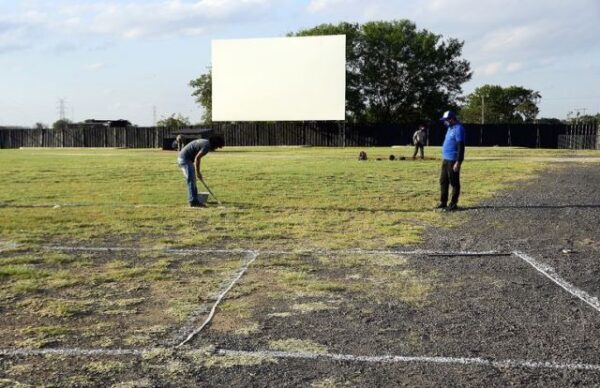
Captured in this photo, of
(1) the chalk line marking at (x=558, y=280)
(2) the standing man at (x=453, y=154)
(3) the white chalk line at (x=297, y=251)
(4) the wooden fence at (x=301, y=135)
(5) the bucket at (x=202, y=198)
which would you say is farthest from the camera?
(4) the wooden fence at (x=301, y=135)

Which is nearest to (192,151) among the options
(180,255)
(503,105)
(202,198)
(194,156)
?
(194,156)

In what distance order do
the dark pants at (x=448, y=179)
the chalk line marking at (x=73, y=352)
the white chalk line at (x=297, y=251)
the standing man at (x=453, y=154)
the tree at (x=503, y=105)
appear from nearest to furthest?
the chalk line marking at (x=73, y=352) → the white chalk line at (x=297, y=251) → the standing man at (x=453, y=154) → the dark pants at (x=448, y=179) → the tree at (x=503, y=105)

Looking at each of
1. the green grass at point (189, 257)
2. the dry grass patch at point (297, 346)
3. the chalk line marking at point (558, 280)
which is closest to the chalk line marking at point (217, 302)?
the green grass at point (189, 257)

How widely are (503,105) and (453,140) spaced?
282 feet

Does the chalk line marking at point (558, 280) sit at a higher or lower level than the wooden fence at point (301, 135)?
lower

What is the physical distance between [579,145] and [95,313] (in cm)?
4558

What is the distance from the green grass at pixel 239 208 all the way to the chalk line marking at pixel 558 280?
1.60 metres

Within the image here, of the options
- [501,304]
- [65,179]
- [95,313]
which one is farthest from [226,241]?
[65,179]

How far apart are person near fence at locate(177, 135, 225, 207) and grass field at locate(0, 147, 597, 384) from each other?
325mm

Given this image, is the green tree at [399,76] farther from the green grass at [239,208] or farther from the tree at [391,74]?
the green grass at [239,208]

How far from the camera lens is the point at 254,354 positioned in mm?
3980

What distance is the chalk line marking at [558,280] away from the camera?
518 centimetres

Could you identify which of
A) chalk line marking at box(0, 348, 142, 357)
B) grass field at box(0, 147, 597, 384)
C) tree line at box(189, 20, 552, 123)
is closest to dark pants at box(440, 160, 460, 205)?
grass field at box(0, 147, 597, 384)

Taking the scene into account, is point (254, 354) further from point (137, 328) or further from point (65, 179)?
point (65, 179)
